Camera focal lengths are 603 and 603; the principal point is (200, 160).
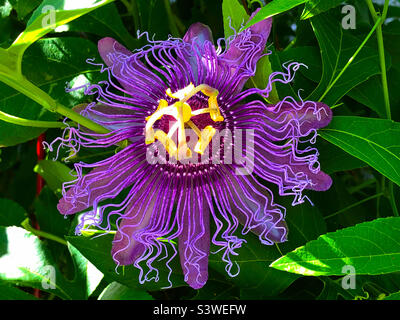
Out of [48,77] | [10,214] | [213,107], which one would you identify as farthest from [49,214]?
[213,107]

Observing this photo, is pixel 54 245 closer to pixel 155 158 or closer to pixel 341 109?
pixel 155 158

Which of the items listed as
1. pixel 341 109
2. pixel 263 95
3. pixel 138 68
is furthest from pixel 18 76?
pixel 341 109

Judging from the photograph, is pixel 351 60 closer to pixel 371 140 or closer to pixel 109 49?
pixel 371 140

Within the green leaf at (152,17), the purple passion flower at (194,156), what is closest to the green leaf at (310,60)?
the purple passion flower at (194,156)

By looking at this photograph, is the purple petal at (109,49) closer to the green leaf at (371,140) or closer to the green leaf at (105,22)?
the green leaf at (105,22)

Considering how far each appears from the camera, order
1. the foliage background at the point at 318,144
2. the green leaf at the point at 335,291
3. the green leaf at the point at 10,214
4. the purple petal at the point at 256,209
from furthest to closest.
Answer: the green leaf at the point at 10,214 → the green leaf at the point at 335,291 → the purple petal at the point at 256,209 → the foliage background at the point at 318,144

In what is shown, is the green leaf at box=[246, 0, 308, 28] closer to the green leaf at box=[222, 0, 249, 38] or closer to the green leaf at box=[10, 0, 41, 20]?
the green leaf at box=[222, 0, 249, 38]
